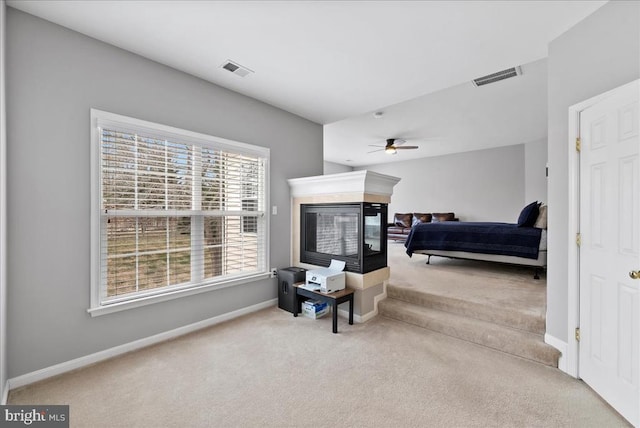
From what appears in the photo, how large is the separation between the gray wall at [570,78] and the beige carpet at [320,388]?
670 millimetres

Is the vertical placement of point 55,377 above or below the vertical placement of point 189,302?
below

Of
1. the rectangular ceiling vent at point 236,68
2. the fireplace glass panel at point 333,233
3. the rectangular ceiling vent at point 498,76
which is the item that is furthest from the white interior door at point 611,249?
the rectangular ceiling vent at point 236,68

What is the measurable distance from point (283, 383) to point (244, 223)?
1836 millimetres

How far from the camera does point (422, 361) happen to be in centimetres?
229

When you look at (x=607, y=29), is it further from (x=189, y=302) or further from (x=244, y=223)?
(x=189, y=302)

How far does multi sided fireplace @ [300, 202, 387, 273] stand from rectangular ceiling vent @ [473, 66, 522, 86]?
181 centimetres

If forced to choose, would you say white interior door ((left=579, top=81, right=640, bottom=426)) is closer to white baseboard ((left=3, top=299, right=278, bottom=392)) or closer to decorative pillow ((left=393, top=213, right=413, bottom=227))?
white baseboard ((left=3, top=299, right=278, bottom=392))

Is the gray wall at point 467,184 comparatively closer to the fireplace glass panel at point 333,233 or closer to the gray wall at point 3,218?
the fireplace glass panel at point 333,233

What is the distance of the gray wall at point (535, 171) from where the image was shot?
6254 mm

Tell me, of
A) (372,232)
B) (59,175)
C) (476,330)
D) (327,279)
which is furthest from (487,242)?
(59,175)

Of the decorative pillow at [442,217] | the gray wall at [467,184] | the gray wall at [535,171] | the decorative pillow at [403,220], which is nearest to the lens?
the gray wall at [535,171]

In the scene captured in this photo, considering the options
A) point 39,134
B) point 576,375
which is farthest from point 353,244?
point 39,134

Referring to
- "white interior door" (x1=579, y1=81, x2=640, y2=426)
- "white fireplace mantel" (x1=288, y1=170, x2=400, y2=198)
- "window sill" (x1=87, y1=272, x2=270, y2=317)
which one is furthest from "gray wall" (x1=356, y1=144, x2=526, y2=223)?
"window sill" (x1=87, y1=272, x2=270, y2=317)

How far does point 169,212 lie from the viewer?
105 inches
